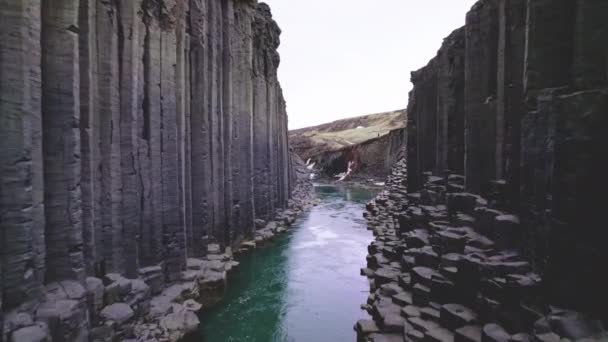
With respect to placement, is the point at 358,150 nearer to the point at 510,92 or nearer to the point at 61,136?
the point at 510,92

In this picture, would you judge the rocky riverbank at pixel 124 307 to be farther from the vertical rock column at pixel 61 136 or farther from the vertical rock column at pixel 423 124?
the vertical rock column at pixel 423 124

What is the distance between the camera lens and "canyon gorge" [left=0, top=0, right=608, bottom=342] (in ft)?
18.3

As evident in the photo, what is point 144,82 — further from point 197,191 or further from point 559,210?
point 559,210

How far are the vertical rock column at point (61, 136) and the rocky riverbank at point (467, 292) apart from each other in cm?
612

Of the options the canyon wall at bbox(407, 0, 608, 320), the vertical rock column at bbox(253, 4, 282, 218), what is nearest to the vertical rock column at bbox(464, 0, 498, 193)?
the canyon wall at bbox(407, 0, 608, 320)

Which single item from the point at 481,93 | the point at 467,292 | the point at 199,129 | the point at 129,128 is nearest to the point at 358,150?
the point at 481,93

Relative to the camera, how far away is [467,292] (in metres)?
7.21

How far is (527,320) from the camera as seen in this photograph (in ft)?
18.4

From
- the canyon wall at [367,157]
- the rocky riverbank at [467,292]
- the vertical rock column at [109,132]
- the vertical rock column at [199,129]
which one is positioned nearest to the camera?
the rocky riverbank at [467,292]

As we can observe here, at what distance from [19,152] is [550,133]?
810cm

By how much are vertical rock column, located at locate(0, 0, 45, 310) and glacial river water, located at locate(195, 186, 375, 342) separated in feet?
12.9

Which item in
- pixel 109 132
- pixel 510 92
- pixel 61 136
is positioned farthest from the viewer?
pixel 510 92

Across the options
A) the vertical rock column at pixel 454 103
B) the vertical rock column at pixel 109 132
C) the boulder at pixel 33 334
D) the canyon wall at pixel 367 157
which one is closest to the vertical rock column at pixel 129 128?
the vertical rock column at pixel 109 132

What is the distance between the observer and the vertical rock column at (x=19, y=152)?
Result: 5605 millimetres
